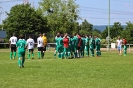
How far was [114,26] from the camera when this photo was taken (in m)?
109

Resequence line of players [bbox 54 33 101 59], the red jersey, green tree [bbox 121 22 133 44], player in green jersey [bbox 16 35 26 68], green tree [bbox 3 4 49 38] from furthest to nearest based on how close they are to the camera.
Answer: green tree [bbox 121 22 133 44] → green tree [bbox 3 4 49 38] → line of players [bbox 54 33 101 59] → the red jersey → player in green jersey [bbox 16 35 26 68]

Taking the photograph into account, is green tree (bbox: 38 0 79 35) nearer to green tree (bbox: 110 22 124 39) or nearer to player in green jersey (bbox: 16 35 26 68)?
green tree (bbox: 110 22 124 39)

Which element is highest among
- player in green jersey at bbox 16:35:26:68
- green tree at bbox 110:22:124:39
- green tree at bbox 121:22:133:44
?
green tree at bbox 110:22:124:39

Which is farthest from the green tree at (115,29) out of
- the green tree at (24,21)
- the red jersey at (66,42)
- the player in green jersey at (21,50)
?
the player in green jersey at (21,50)

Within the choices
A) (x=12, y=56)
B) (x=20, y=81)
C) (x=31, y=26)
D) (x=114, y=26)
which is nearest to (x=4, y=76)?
(x=20, y=81)

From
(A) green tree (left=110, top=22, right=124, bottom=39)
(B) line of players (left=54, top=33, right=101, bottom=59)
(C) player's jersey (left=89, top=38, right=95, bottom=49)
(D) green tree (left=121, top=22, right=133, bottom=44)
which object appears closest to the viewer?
(B) line of players (left=54, top=33, right=101, bottom=59)

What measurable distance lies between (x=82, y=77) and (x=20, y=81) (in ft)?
9.56

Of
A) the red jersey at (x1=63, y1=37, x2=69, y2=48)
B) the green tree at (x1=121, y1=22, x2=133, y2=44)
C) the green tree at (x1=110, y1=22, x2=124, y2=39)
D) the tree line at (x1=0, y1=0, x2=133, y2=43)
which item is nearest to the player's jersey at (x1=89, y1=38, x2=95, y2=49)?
the red jersey at (x1=63, y1=37, x2=69, y2=48)

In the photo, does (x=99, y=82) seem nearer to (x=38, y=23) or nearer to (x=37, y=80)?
(x=37, y=80)

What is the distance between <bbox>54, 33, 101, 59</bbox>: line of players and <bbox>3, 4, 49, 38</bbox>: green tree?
3908 cm

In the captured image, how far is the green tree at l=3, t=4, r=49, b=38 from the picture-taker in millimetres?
73238

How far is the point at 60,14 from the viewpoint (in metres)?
79.9

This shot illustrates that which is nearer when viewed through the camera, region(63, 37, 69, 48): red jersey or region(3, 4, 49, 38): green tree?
region(63, 37, 69, 48): red jersey

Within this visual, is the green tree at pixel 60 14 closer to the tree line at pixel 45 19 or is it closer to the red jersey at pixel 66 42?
the tree line at pixel 45 19
